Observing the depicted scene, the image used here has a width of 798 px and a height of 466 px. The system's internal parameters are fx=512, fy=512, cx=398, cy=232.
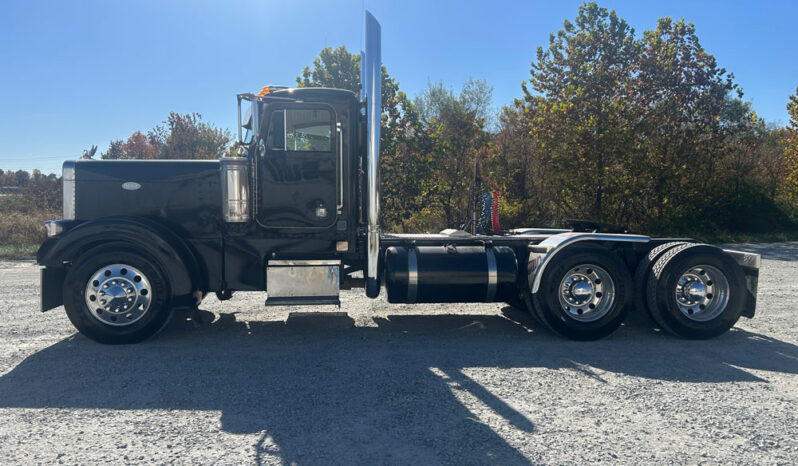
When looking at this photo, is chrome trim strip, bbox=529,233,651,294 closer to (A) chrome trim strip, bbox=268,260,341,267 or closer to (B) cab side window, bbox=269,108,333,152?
(A) chrome trim strip, bbox=268,260,341,267

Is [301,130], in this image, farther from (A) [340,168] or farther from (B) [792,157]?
(B) [792,157]

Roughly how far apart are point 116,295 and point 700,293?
634 centimetres

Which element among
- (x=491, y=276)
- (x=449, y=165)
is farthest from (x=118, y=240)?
(x=449, y=165)

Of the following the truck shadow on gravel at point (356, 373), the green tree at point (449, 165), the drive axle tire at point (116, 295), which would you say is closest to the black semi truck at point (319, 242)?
the drive axle tire at point (116, 295)

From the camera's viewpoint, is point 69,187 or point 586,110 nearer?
point 69,187

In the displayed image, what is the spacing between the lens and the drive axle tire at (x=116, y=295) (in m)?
5.24

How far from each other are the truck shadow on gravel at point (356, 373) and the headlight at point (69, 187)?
137 cm

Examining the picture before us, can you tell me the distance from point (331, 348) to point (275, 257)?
1.27 metres

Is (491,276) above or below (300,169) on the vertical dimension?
below

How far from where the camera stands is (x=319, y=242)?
19.2 feet

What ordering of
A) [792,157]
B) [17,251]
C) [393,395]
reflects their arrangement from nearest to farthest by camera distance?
[393,395], [17,251], [792,157]

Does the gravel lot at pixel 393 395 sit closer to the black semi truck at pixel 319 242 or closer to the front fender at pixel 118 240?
the black semi truck at pixel 319 242

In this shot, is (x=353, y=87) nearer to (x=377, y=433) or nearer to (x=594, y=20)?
(x=594, y=20)

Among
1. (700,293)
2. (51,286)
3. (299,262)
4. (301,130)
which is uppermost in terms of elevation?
(301,130)
